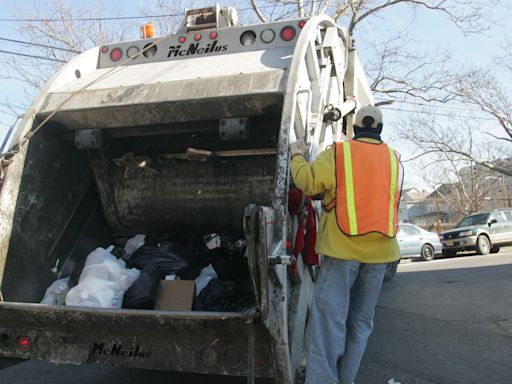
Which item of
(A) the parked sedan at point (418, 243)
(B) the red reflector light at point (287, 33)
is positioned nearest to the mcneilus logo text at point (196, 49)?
(B) the red reflector light at point (287, 33)

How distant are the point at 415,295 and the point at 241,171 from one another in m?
3.88

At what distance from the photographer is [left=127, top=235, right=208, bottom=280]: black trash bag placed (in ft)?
10.9

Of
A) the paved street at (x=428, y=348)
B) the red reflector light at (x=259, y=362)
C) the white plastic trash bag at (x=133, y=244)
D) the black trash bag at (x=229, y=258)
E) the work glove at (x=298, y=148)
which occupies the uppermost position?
the work glove at (x=298, y=148)

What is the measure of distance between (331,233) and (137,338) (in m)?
1.15

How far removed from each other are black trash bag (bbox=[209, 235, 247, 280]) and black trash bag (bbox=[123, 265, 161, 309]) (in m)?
0.45

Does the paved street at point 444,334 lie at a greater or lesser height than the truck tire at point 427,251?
lesser

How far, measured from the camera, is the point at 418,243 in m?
14.8

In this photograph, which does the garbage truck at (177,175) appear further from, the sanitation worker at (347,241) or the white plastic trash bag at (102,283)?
the white plastic trash bag at (102,283)

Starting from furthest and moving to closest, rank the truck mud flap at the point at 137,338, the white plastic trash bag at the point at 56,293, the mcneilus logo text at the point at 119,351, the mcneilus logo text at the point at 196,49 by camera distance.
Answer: the mcneilus logo text at the point at 196,49
the white plastic trash bag at the point at 56,293
the mcneilus logo text at the point at 119,351
the truck mud flap at the point at 137,338

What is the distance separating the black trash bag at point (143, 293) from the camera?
2.88 m

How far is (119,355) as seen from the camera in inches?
104

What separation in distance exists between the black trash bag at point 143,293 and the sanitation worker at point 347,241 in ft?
3.14

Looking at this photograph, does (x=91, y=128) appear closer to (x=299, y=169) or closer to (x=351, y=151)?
(x=299, y=169)

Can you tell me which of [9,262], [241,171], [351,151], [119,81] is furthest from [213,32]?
[9,262]
